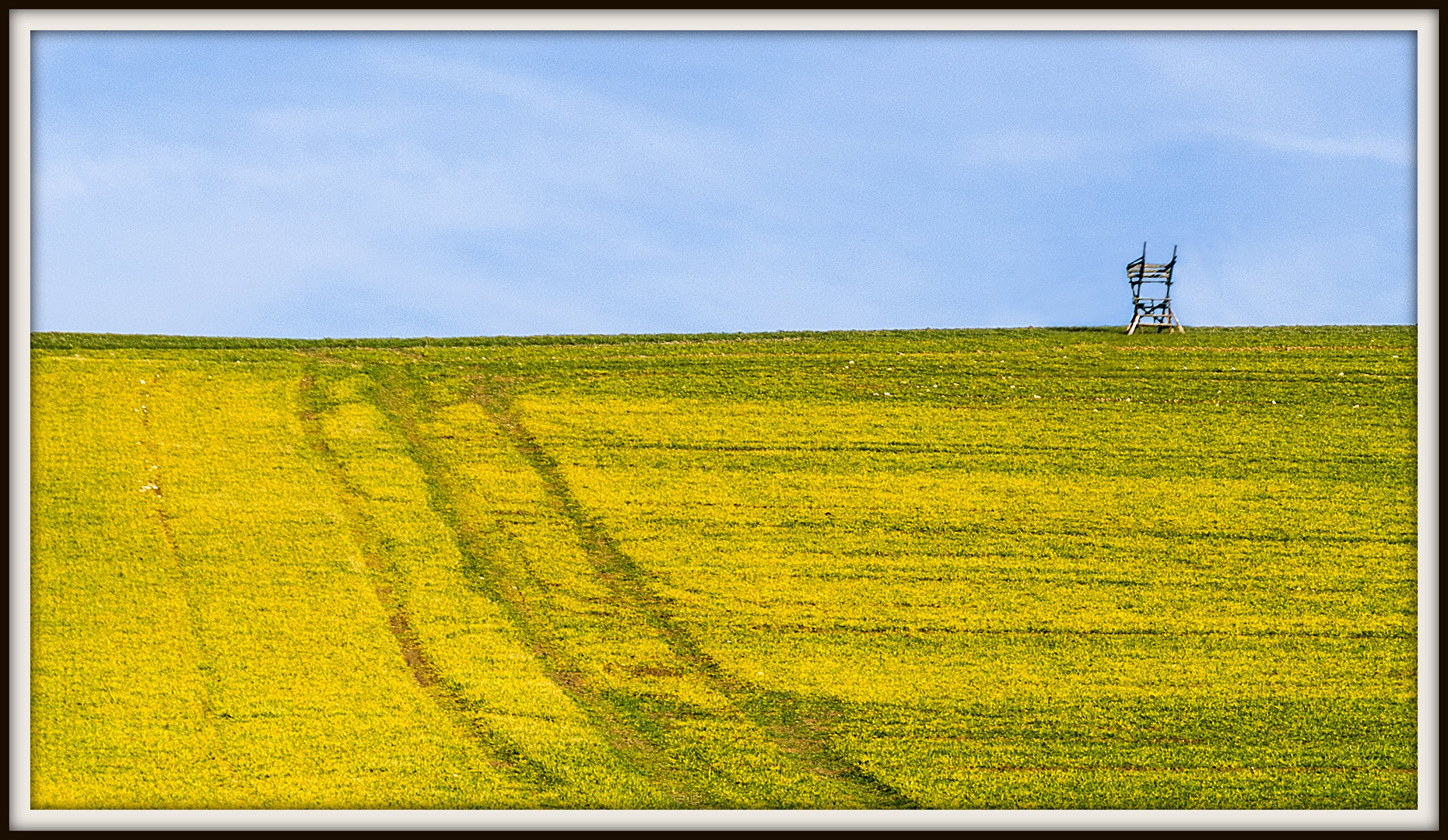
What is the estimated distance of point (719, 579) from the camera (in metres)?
27.2

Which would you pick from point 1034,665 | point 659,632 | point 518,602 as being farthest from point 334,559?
point 1034,665

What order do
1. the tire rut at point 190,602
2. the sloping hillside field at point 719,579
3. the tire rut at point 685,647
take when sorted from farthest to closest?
the tire rut at point 190,602, the sloping hillside field at point 719,579, the tire rut at point 685,647

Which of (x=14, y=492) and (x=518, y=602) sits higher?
(x=14, y=492)

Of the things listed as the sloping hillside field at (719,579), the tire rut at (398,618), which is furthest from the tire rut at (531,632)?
the tire rut at (398,618)

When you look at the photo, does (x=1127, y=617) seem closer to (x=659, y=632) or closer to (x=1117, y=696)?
(x=1117, y=696)

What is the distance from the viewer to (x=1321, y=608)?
26297 millimetres

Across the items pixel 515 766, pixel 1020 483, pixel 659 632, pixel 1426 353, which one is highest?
pixel 1426 353

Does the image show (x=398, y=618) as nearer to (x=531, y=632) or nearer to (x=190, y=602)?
(x=531, y=632)

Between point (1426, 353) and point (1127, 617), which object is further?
point (1127, 617)

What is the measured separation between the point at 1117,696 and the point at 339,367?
1079 inches

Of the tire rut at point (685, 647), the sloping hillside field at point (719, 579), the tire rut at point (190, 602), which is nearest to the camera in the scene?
the tire rut at point (685, 647)

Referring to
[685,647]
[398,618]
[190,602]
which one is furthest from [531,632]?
[190,602]

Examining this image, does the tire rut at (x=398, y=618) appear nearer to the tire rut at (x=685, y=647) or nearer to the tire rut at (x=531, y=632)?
the tire rut at (x=531, y=632)

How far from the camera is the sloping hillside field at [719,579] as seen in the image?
839 inches
